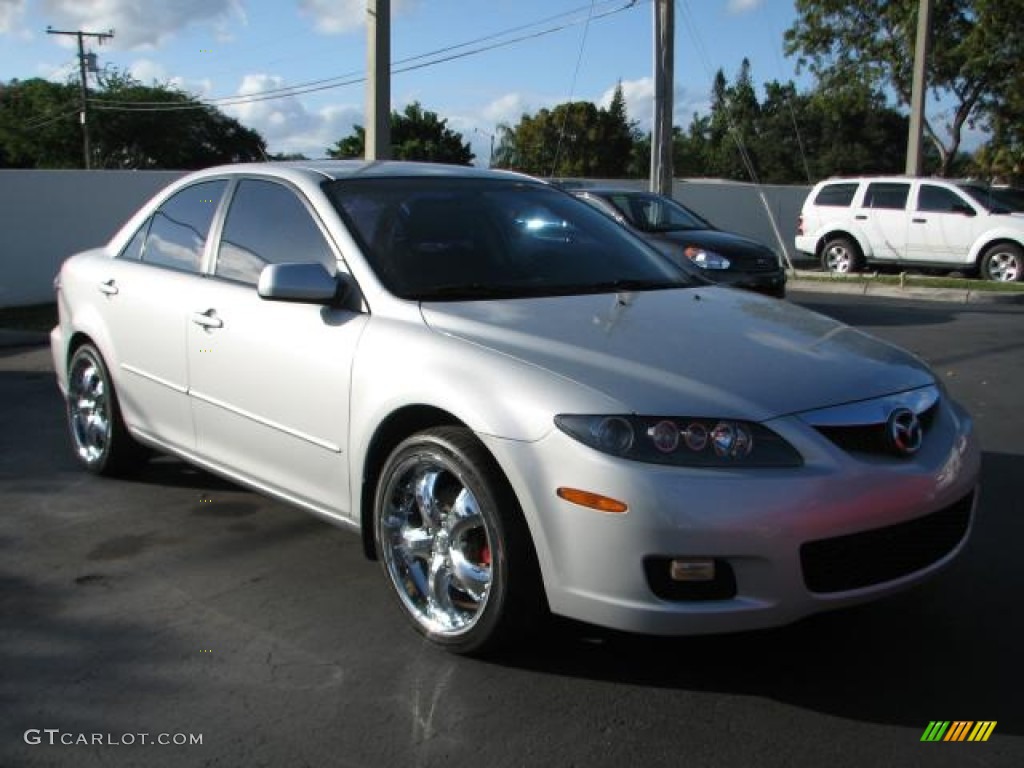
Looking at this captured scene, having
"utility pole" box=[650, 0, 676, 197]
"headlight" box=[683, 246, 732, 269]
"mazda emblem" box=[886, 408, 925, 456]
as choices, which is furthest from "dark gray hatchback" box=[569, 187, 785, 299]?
"mazda emblem" box=[886, 408, 925, 456]

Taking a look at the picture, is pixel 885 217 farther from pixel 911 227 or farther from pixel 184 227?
pixel 184 227

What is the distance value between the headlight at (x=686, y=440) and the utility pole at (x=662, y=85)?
52.9 ft

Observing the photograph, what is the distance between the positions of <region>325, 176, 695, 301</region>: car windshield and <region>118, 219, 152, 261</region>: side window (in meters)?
1.52

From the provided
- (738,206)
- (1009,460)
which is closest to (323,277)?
(1009,460)

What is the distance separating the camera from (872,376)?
A: 342cm

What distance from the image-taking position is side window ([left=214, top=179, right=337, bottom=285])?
4207mm

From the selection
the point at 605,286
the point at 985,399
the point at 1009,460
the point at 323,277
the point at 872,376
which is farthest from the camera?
the point at 985,399

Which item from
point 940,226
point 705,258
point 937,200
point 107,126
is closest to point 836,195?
point 937,200

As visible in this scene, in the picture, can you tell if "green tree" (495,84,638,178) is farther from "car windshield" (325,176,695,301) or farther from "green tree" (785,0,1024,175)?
"car windshield" (325,176,695,301)

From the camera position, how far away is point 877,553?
312 cm

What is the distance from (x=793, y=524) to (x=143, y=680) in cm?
210

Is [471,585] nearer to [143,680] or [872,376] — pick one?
[143,680]

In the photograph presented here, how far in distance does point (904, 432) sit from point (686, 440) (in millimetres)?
769

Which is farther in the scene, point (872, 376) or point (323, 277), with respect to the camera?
point (323, 277)
